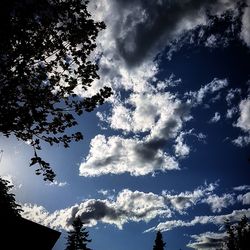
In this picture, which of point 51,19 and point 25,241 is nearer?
point 51,19

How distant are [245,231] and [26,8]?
201 ft

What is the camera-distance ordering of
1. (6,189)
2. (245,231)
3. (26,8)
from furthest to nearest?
1. (245,231)
2. (6,189)
3. (26,8)

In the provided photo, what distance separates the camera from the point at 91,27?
38.1 feet

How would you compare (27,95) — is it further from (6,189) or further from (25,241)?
(6,189)

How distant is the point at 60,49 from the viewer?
1219 cm

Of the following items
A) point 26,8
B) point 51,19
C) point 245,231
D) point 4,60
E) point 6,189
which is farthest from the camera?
point 245,231

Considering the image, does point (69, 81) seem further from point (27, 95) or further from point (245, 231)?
point (245, 231)

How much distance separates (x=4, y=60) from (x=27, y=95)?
1.56m

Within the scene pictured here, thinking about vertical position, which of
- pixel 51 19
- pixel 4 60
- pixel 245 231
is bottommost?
pixel 4 60

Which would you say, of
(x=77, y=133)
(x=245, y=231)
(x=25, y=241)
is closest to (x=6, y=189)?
(x=25, y=241)

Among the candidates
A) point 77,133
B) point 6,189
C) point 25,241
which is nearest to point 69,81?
point 77,133

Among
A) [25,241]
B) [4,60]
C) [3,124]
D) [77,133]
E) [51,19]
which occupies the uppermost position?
[51,19]

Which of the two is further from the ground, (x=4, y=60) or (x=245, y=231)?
(x=245, y=231)

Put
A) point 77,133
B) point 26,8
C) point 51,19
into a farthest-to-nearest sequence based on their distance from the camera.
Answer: point 77,133 < point 51,19 < point 26,8
